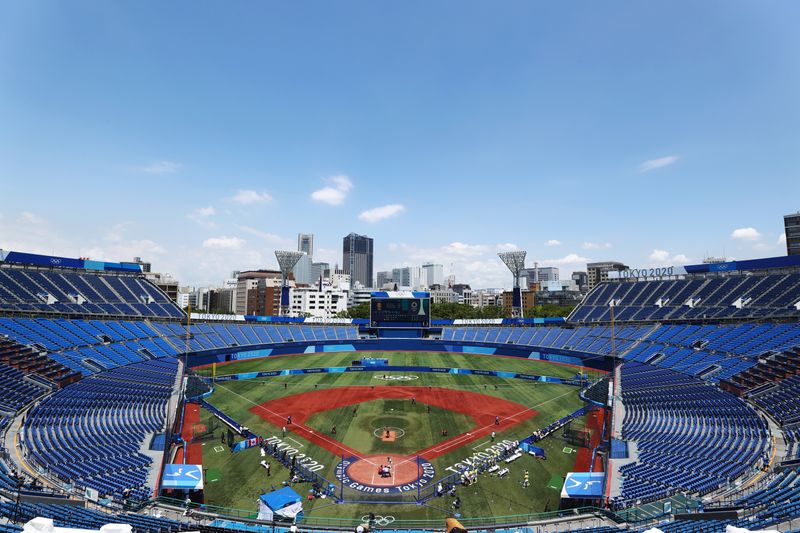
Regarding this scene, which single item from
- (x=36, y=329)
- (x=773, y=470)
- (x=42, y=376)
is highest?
(x=36, y=329)

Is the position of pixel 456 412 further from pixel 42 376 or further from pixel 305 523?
pixel 42 376

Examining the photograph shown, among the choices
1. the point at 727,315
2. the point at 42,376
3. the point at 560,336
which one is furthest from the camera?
the point at 560,336

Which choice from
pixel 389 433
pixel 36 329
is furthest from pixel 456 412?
pixel 36 329

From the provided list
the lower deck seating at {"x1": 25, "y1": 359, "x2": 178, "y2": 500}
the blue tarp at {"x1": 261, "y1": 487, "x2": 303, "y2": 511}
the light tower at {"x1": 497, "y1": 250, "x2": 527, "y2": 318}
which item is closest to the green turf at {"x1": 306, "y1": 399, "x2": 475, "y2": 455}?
the blue tarp at {"x1": 261, "y1": 487, "x2": 303, "y2": 511}

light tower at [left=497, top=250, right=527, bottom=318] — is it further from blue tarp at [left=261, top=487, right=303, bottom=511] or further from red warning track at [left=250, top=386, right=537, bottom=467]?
blue tarp at [left=261, top=487, right=303, bottom=511]

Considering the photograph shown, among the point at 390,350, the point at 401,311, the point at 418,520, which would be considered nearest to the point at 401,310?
the point at 401,311

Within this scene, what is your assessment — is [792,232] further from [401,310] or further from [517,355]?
[401,310]

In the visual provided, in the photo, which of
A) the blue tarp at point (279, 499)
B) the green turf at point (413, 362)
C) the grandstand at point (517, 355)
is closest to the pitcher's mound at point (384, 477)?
the blue tarp at point (279, 499)

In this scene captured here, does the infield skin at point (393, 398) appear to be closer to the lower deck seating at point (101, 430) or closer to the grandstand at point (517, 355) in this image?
the grandstand at point (517, 355)
